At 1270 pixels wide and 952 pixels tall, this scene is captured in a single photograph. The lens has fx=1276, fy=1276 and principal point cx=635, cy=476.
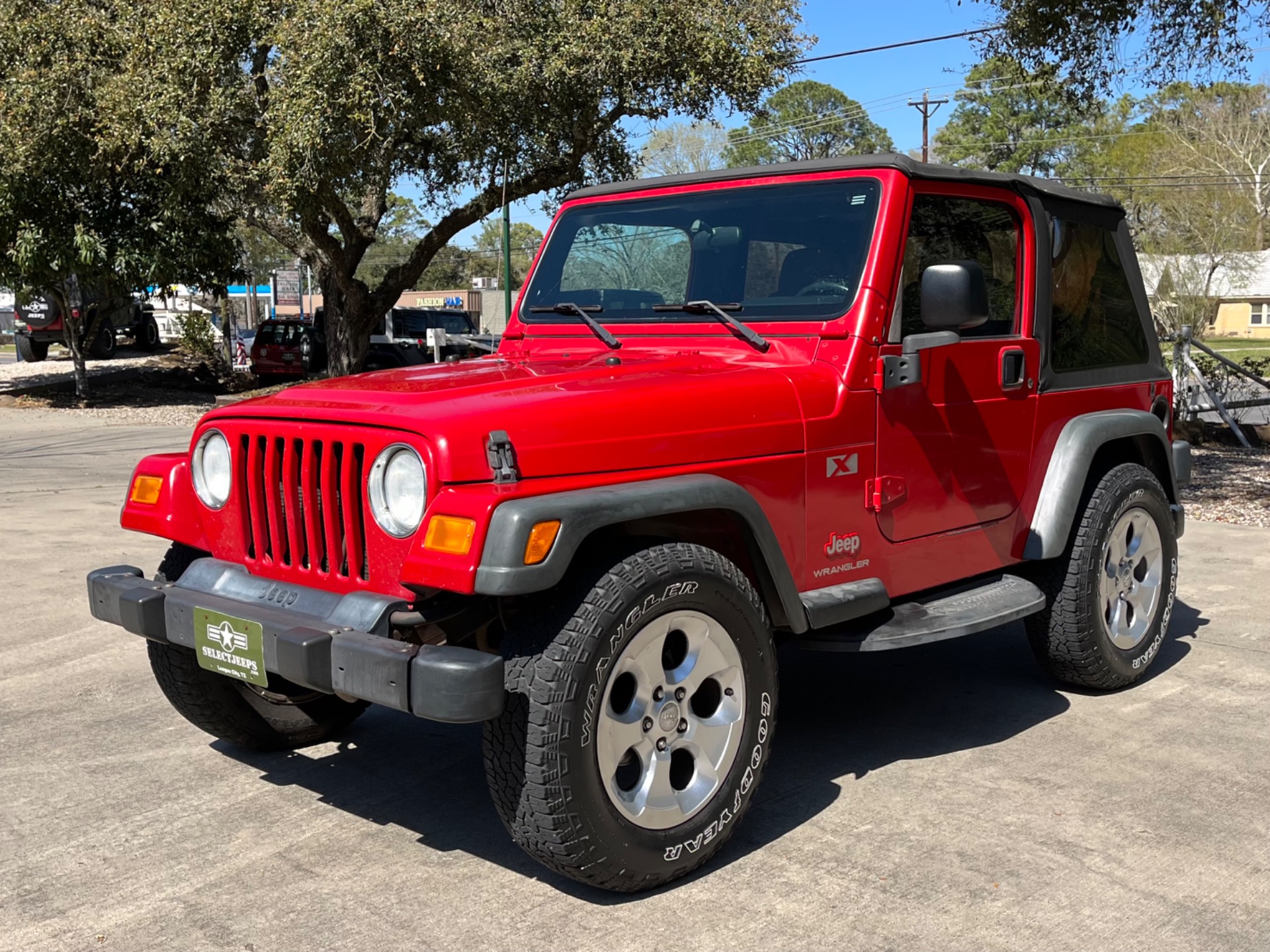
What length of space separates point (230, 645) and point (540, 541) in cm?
101

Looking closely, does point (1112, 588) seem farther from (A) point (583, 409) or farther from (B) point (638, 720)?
(A) point (583, 409)

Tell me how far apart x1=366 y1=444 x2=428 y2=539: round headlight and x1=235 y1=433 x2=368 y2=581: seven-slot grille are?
0.19ft

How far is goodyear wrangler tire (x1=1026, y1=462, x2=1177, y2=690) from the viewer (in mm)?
4961

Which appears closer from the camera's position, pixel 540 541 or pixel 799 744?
pixel 540 541

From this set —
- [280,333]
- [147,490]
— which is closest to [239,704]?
[147,490]

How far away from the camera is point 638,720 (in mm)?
→ 3391

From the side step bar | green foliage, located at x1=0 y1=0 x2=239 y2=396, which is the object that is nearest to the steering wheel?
the side step bar

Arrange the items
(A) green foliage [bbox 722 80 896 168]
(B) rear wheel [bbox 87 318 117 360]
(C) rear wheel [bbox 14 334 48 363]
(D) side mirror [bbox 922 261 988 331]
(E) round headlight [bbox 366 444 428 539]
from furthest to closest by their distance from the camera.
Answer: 1. (A) green foliage [bbox 722 80 896 168]
2. (B) rear wheel [bbox 87 318 117 360]
3. (C) rear wheel [bbox 14 334 48 363]
4. (D) side mirror [bbox 922 261 988 331]
5. (E) round headlight [bbox 366 444 428 539]

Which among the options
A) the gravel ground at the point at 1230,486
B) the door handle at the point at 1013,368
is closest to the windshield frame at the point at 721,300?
the door handle at the point at 1013,368

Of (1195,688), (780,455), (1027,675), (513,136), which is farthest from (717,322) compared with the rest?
(513,136)

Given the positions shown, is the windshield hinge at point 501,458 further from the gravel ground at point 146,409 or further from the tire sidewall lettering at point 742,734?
the gravel ground at point 146,409

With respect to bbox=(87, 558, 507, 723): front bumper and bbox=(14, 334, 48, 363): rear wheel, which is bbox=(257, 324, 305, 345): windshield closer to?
bbox=(14, 334, 48, 363): rear wheel

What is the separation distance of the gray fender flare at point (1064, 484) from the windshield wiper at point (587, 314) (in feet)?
5.69

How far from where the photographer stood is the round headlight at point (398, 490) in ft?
10.8
